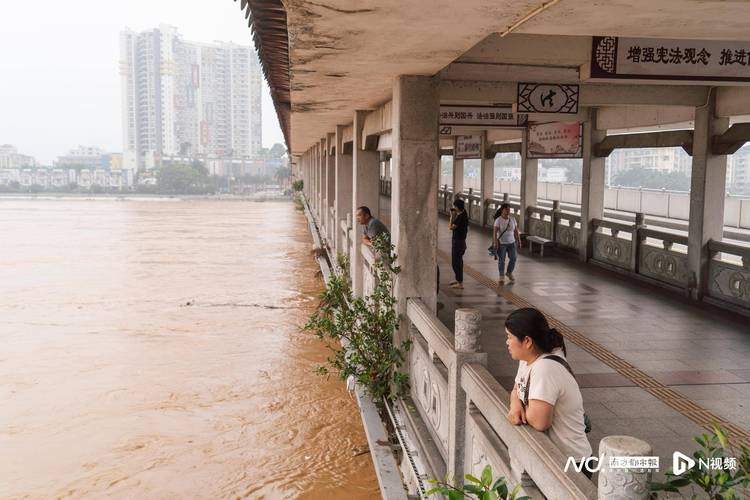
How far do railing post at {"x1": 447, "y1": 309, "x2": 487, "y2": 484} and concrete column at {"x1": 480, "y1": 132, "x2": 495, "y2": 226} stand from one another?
51.7ft

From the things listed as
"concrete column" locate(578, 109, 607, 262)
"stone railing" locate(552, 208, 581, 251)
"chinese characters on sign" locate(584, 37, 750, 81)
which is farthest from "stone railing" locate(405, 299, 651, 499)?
"stone railing" locate(552, 208, 581, 251)

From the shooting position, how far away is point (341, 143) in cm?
1359

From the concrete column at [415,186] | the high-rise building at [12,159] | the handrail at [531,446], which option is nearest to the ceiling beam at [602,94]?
the concrete column at [415,186]

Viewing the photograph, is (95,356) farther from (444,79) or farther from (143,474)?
(444,79)

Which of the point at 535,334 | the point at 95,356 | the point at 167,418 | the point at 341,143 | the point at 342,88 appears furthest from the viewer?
the point at 341,143

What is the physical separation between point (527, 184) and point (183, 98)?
147 m

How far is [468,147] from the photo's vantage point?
2006 centimetres

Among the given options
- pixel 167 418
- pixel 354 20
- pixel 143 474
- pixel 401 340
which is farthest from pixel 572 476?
pixel 167 418

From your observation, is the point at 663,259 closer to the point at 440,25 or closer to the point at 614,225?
the point at 614,225

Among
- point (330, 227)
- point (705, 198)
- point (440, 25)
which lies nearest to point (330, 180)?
point (330, 227)

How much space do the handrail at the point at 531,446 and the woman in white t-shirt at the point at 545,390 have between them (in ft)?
0.25

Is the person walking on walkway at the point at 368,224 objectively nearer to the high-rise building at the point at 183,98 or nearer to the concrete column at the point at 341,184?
the concrete column at the point at 341,184

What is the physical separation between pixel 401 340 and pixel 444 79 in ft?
10.4

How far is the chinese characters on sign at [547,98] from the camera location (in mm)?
7875
